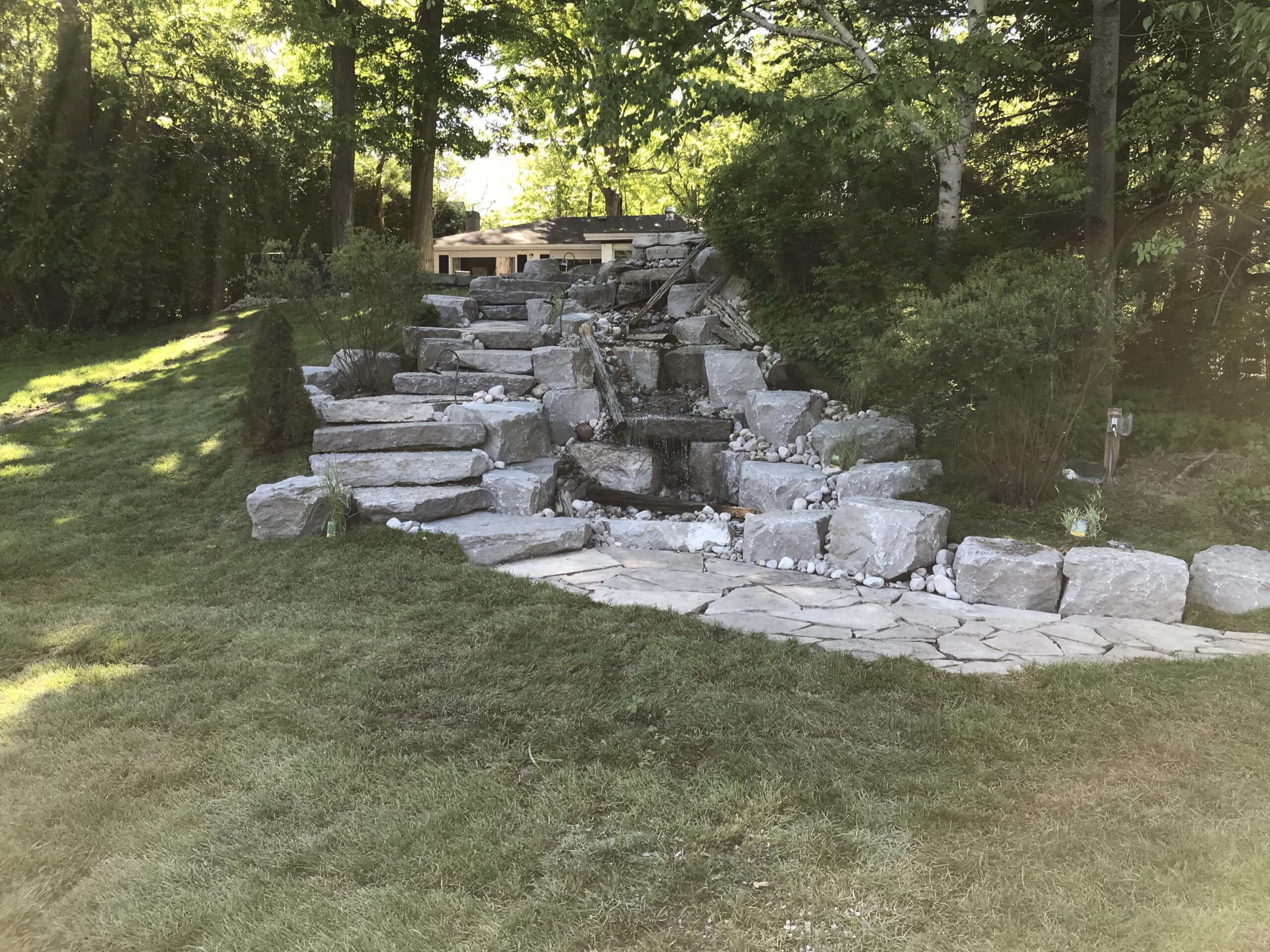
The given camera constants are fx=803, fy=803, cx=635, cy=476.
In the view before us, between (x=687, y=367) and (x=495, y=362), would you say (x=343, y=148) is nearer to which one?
(x=495, y=362)

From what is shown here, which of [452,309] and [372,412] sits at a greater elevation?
[452,309]

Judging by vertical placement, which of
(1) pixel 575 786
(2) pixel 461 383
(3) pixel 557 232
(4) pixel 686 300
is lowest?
(1) pixel 575 786

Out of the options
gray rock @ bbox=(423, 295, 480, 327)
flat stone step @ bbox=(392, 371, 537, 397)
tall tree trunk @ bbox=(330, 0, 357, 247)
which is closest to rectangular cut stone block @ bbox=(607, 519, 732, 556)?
flat stone step @ bbox=(392, 371, 537, 397)

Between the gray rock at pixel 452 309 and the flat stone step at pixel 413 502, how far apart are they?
12.1 ft

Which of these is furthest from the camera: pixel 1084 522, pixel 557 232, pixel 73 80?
pixel 557 232

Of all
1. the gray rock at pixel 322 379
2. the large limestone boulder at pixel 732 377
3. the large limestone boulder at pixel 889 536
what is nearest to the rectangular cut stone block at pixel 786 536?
the large limestone boulder at pixel 889 536

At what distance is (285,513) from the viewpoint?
5105 mm

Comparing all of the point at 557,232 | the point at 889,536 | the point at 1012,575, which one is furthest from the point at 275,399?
the point at 557,232

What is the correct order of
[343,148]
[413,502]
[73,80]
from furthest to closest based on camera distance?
[343,148] < [73,80] < [413,502]

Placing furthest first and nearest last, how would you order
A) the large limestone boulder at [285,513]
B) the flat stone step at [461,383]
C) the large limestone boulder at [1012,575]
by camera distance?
the flat stone step at [461,383] → the large limestone boulder at [285,513] → the large limestone boulder at [1012,575]

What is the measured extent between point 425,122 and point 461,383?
29.7ft

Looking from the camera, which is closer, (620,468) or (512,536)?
(512,536)

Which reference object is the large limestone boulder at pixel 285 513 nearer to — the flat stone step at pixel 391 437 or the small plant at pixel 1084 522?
the flat stone step at pixel 391 437

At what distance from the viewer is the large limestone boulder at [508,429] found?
6297mm
